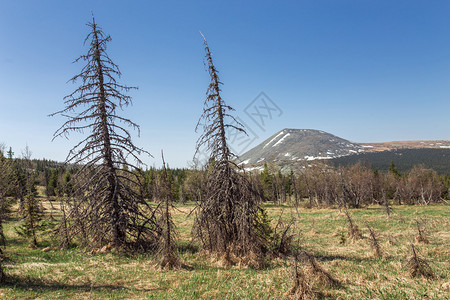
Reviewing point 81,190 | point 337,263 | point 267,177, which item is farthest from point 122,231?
point 267,177

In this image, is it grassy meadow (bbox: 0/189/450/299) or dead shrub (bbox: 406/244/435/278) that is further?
dead shrub (bbox: 406/244/435/278)

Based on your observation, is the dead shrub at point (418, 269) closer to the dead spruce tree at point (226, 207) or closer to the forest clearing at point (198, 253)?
the forest clearing at point (198, 253)

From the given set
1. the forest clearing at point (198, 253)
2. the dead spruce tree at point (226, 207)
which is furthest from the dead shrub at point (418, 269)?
the dead spruce tree at point (226, 207)

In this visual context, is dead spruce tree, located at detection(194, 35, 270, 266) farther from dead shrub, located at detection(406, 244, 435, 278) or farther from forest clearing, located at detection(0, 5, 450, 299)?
dead shrub, located at detection(406, 244, 435, 278)

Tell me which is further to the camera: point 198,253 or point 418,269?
point 198,253

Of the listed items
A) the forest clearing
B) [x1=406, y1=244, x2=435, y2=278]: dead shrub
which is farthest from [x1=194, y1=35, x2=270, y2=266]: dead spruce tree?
[x1=406, y1=244, x2=435, y2=278]: dead shrub

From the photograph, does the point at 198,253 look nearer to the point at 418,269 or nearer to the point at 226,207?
the point at 226,207

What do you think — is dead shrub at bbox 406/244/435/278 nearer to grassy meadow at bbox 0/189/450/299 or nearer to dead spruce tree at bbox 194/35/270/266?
grassy meadow at bbox 0/189/450/299

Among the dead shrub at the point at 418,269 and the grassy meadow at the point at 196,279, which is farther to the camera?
the dead shrub at the point at 418,269

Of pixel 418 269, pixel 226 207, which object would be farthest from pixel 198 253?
pixel 418 269

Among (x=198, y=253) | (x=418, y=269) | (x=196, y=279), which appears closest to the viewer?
(x=418, y=269)

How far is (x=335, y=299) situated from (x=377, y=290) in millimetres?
1496

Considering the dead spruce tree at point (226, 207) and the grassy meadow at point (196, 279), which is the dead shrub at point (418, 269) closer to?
the grassy meadow at point (196, 279)

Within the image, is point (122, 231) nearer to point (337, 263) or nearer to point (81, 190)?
point (81, 190)
